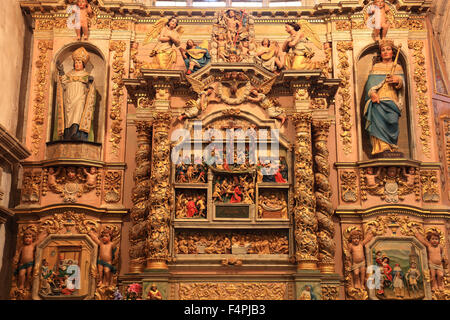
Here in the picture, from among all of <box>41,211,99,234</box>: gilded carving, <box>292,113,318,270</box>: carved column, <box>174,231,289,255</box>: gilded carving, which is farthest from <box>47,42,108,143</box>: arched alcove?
<box>292,113,318,270</box>: carved column

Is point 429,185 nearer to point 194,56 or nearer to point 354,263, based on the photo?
point 354,263

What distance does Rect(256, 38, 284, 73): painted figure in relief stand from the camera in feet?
45.2

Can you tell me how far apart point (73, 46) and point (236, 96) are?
13.8ft

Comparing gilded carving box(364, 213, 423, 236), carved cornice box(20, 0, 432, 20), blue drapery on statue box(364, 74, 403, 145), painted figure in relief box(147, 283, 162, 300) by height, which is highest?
carved cornice box(20, 0, 432, 20)

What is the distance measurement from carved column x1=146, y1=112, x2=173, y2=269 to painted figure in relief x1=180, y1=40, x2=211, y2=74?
1.68 m

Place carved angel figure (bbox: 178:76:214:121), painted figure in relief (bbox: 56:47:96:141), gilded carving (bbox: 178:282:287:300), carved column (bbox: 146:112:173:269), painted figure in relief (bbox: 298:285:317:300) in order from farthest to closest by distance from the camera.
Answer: painted figure in relief (bbox: 56:47:96:141) < carved angel figure (bbox: 178:76:214:121) < gilded carving (bbox: 178:282:287:300) < carved column (bbox: 146:112:173:269) < painted figure in relief (bbox: 298:285:317:300)

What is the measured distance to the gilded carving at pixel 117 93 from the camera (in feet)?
44.9

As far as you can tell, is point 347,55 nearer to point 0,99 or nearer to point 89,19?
point 89,19

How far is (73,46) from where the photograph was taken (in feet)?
46.9

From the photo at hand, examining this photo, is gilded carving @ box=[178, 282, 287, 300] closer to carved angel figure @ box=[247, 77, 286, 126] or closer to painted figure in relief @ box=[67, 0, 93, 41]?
carved angel figure @ box=[247, 77, 286, 126]

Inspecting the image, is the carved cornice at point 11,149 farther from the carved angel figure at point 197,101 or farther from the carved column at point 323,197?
the carved column at point 323,197

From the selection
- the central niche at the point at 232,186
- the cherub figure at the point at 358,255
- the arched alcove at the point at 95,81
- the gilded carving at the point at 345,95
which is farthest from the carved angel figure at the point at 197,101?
the cherub figure at the point at 358,255
